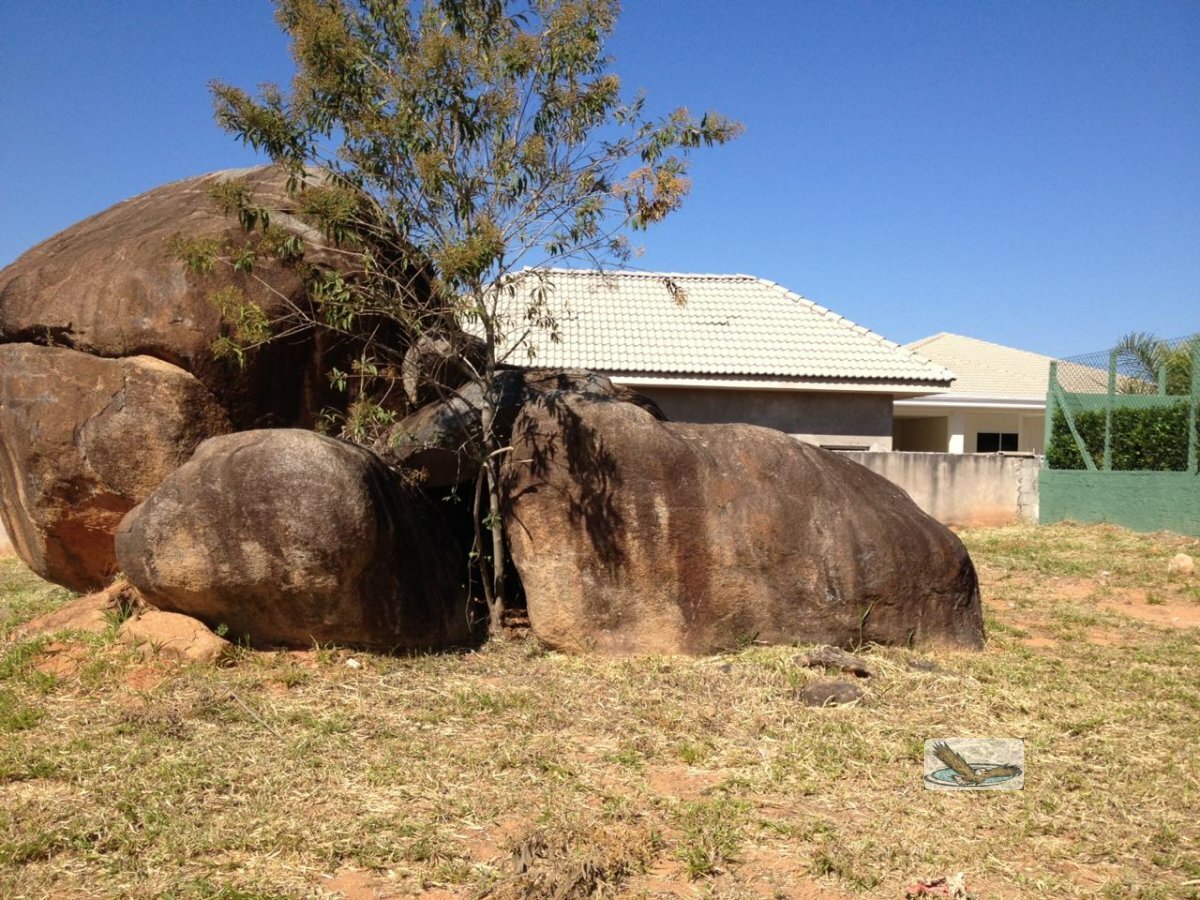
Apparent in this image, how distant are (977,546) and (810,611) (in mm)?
7959

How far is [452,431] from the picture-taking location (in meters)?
7.84

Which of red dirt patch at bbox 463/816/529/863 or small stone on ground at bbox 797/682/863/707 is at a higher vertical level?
small stone on ground at bbox 797/682/863/707

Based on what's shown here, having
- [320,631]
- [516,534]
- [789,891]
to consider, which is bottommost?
[789,891]

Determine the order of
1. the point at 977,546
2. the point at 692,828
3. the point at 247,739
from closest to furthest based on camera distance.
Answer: the point at 692,828
the point at 247,739
the point at 977,546

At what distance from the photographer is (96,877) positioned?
157 inches

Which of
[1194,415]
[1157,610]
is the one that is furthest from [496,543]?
[1194,415]

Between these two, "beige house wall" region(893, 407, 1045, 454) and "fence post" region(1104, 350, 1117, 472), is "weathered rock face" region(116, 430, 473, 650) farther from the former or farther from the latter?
"beige house wall" region(893, 407, 1045, 454)

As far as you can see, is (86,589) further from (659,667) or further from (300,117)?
(659,667)

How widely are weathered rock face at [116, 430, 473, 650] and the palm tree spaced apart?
13.2 metres

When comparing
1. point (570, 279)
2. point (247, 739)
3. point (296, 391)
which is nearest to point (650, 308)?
point (570, 279)

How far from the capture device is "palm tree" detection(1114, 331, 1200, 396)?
15.9m

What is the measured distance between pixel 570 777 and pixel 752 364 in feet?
43.1

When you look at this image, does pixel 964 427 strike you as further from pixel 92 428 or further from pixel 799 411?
pixel 92 428

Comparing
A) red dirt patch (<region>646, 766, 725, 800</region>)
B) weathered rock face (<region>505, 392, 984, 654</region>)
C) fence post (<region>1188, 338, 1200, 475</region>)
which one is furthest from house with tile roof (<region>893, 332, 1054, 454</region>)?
red dirt patch (<region>646, 766, 725, 800</region>)
